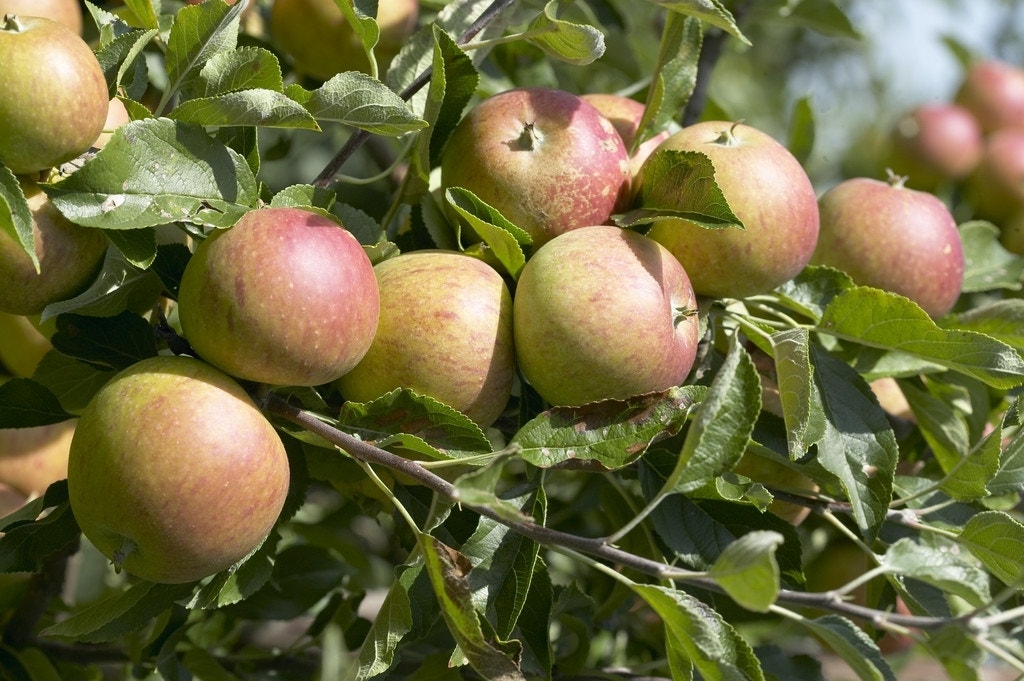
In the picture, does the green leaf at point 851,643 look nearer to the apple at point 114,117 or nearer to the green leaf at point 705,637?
the green leaf at point 705,637

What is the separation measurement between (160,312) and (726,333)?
0.69m

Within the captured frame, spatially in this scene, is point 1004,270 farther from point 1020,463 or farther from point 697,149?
point 697,149

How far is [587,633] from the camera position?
1466 mm

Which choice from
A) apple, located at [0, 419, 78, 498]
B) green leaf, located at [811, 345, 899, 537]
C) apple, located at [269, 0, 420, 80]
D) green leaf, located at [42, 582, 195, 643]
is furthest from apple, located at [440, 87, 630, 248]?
apple, located at [0, 419, 78, 498]

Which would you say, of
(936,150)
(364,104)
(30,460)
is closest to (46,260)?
(364,104)

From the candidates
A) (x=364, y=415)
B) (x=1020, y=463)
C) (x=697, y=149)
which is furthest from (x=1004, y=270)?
(x=364, y=415)

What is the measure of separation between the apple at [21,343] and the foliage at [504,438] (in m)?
0.23

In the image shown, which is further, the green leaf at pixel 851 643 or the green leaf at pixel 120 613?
the green leaf at pixel 120 613

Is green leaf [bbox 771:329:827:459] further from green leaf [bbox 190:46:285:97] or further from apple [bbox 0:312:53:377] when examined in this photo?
apple [bbox 0:312:53:377]

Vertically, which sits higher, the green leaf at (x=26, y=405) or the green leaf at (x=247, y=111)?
the green leaf at (x=247, y=111)

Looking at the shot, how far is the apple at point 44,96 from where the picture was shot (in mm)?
885

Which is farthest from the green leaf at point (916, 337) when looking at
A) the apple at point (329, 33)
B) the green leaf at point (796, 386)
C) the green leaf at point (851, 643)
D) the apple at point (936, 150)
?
the apple at point (936, 150)

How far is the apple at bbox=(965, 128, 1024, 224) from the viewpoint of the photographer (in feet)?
7.06

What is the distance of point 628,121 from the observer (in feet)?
4.30
